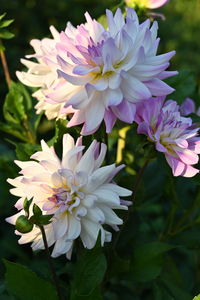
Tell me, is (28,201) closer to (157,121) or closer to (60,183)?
(60,183)

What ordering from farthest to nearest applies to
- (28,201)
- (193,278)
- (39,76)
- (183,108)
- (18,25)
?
(18,25) → (193,278) → (183,108) → (39,76) → (28,201)

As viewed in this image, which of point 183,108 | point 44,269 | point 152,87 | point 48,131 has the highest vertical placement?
point 152,87

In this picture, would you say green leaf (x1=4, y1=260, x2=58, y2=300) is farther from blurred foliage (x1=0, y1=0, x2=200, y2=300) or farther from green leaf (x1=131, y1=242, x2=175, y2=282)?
green leaf (x1=131, y1=242, x2=175, y2=282)

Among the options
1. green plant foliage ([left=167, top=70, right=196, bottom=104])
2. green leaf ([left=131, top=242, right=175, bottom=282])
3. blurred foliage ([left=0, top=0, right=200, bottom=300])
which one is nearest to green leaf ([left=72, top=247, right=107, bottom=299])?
blurred foliage ([left=0, top=0, right=200, bottom=300])

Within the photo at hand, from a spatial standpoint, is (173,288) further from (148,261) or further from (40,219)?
(40,219)

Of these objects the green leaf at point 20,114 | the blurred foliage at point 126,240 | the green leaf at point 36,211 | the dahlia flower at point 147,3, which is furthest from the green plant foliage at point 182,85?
the green leaf at point 36,211

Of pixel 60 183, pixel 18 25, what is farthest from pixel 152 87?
pixel 18 25
